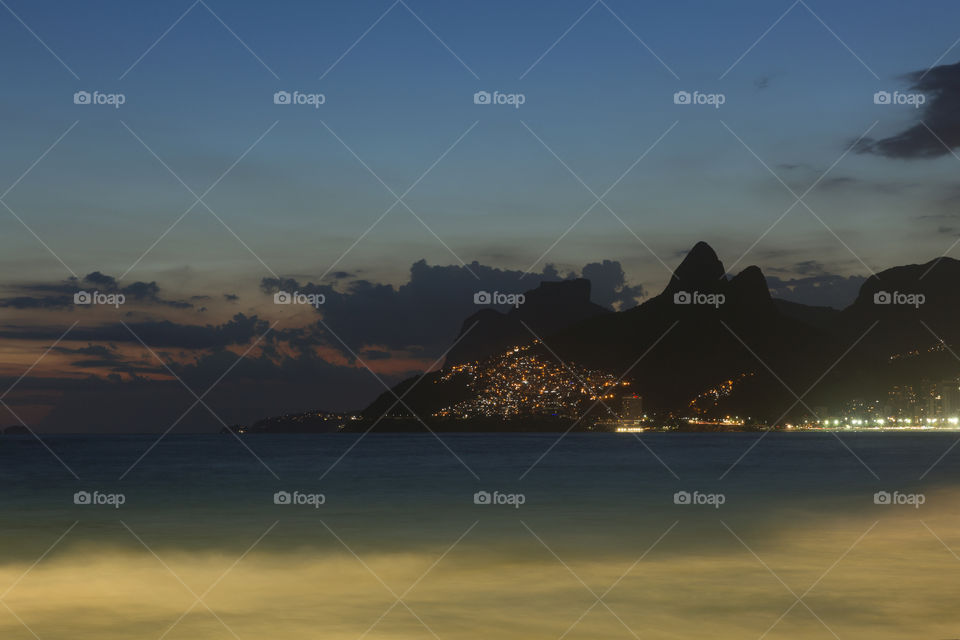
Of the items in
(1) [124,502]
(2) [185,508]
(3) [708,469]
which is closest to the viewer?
(2) [185,508]

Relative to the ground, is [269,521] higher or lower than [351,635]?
higher

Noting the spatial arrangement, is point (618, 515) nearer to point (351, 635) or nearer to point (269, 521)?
point (269, 521)

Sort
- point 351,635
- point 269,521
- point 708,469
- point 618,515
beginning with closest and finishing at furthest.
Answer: point 351,635 < point 269,521 < point 618,515 < point 708,469

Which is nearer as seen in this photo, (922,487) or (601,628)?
(601,628)

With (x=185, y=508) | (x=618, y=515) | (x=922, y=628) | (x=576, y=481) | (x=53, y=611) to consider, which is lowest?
(x=922, y=628)

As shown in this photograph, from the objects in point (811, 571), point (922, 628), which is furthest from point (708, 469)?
point (922, 628)

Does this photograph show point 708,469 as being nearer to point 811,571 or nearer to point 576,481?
point 576,481
